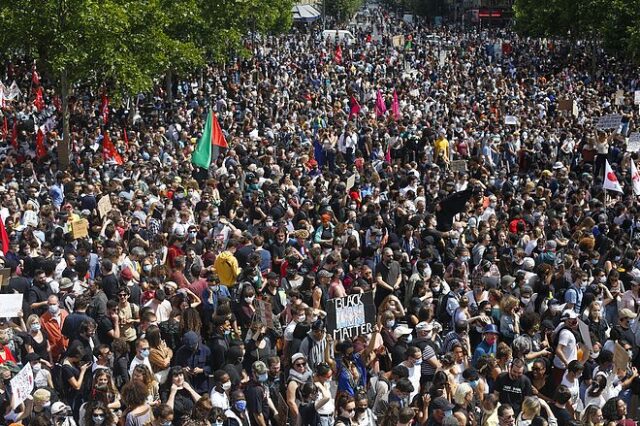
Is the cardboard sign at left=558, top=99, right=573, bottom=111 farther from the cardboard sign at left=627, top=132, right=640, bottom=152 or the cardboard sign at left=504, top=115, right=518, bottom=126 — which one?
the cardboard sign at left=627, top=132, right=640, bottom=152

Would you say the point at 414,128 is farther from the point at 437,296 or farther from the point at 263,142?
the point at 437,296

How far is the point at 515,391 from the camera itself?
31.7ft

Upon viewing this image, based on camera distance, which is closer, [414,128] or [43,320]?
[43,320]

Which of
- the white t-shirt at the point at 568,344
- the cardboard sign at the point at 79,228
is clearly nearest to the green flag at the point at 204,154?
the cardboard sign at the point at 79,228

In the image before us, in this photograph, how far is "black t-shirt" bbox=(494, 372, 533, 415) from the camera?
379 inches

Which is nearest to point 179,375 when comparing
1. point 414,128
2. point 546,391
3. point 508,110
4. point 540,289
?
point 546,391

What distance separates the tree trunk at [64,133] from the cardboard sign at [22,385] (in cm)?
1387

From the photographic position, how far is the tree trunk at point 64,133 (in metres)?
23.4

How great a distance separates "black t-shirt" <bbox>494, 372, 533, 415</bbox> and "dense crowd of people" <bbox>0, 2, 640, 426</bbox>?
21 mm

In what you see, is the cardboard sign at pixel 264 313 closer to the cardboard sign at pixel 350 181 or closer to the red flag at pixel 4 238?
the red flag at pixel 4 238

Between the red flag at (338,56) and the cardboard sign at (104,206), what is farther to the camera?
the red flag at (338,56)

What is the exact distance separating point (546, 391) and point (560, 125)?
17876 millimetres

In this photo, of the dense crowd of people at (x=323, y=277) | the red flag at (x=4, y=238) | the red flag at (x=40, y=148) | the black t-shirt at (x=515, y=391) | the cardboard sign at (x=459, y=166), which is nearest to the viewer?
the dense crowd of people at (x=323, y=277)

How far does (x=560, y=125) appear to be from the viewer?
89.2 feet
